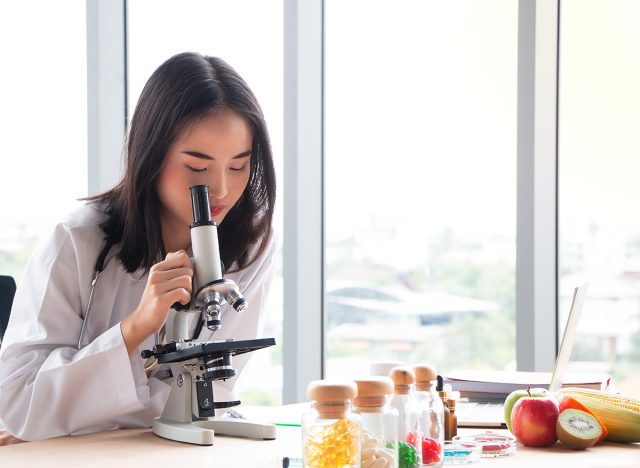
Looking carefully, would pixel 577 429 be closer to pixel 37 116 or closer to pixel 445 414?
pixel 445 414

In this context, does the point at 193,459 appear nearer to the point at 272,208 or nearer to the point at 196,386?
the point at 196,386

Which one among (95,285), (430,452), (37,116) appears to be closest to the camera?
(430,452)

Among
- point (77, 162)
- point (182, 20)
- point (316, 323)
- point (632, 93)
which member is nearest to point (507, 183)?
point (632, 93)

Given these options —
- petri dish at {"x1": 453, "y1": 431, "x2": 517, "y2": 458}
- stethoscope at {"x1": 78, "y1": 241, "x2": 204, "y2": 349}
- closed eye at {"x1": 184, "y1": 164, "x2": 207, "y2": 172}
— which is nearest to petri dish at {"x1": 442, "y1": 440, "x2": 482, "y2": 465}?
petri dish at {"x1": 453, "y1": 431, "x2": 517, "y2": 458}

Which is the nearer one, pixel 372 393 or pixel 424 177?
pixel 372 393

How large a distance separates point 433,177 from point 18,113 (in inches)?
63.0

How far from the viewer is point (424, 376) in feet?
4.93

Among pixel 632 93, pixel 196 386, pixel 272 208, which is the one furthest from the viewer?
pixel 632 93

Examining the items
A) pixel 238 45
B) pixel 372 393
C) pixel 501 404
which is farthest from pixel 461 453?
pixel 238 45

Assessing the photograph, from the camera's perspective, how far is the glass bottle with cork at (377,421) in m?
1.29

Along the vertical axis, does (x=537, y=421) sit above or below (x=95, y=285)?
below

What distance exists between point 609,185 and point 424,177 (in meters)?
0.70

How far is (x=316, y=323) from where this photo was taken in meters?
3.50

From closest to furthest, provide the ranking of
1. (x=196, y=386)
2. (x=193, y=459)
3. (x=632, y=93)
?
(x=193, y=459)
(x=196, y=386)
(x=632, y=93)
